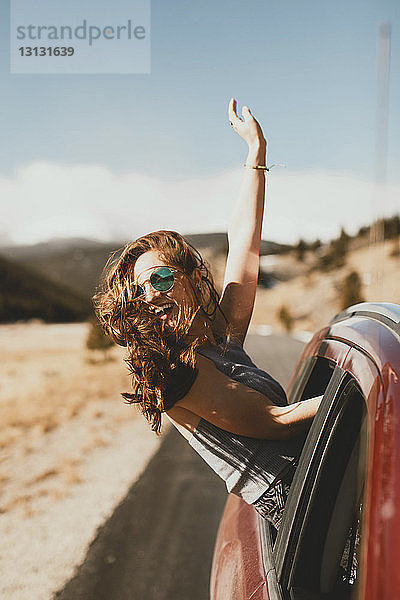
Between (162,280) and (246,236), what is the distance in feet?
1.15

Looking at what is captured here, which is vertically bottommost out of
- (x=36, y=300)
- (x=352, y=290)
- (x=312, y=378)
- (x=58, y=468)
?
(x=36, y=300)

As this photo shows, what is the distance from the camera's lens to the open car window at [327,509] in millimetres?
1413

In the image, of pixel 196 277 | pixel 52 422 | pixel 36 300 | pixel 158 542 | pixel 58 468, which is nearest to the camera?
pixel 196 277

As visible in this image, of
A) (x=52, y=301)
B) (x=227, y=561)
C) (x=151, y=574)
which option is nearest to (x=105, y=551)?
(x=151, y=574)

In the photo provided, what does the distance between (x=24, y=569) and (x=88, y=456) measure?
3.44m

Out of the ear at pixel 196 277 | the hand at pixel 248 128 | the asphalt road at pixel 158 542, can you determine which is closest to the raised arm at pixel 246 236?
the hand at pixel 248 128

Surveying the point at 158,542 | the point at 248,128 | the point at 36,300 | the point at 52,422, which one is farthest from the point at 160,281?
the point at 36,300

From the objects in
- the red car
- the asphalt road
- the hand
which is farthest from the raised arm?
the asphalt road

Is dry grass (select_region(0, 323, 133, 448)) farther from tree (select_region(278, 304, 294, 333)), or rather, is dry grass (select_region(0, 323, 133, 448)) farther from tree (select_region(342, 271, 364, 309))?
tree (select_region(278, 304, 294, 333))

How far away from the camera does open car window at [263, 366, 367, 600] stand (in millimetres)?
1413

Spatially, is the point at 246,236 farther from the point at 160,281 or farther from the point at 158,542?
the point at 158,542

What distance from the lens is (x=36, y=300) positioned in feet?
247

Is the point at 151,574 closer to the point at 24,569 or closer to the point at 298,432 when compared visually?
the point at 24,569

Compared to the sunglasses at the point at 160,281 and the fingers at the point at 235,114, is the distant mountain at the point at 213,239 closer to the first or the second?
the sunglasses at the point at 160,281
